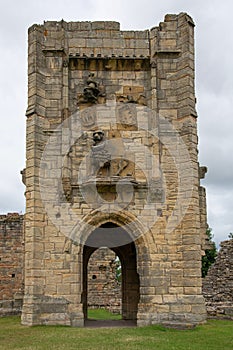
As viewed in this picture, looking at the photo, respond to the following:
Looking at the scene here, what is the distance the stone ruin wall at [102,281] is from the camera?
22.5 meters

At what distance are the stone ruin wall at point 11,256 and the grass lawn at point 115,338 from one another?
1142 centimetres

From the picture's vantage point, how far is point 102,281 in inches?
891

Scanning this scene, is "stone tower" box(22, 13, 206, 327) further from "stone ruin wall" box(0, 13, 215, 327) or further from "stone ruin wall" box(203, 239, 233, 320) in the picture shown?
"stone ruin wall" box(203, 239, 233, 320)

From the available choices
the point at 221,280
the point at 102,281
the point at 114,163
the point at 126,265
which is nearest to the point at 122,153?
the point at 114,163

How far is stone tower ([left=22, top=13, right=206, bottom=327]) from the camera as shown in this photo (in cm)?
1330

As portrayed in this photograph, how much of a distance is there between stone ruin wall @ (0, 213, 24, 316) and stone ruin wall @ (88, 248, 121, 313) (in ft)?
11.2

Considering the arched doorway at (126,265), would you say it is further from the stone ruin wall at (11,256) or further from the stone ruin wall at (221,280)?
the stone ruin wall at (11,256)

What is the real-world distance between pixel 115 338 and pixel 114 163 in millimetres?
4758

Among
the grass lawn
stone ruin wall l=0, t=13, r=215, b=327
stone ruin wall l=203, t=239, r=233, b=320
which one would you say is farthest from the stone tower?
stone ruin wall l=203, t=239, r=233, b=320

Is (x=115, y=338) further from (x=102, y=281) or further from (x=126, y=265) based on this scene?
(x=102, y=281)

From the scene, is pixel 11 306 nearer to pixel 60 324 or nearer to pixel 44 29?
pixel 60 324

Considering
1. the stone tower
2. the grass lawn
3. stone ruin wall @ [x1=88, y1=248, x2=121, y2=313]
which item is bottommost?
the grass lawn

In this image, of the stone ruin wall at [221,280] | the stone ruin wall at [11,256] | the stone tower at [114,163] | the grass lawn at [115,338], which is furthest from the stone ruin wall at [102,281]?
the grass lawn at [115,338]

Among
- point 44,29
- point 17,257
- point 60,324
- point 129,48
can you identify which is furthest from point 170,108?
point 17,257
